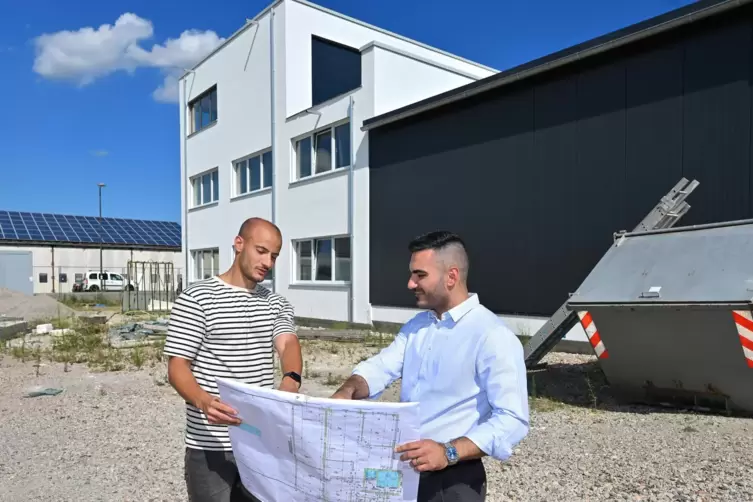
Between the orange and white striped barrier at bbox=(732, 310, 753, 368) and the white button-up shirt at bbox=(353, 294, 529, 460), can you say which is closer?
the white button-up shirt at bbox=(353, 294, 529, 460)

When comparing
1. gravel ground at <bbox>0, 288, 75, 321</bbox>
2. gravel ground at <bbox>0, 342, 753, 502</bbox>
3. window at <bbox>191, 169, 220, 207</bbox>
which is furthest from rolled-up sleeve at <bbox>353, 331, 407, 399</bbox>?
window at <bbox>191, 169, 220, 207</bbox>

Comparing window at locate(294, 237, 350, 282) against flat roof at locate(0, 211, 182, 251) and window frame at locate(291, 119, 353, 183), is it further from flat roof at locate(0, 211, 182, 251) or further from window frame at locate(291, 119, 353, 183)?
flat roof at locate(0, 211, 182, 251)

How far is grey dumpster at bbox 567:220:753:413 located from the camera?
5.11 m

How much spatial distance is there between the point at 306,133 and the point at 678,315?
12620 mm

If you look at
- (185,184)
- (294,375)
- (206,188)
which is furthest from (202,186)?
(294,375)

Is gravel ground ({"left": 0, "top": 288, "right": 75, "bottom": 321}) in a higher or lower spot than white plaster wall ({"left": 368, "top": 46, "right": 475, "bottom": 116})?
lower

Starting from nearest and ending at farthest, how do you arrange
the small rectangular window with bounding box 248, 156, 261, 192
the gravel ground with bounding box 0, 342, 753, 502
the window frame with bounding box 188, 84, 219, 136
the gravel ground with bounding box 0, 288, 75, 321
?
the gravel ground with bounding box 0, 342, 753, 502
the small rectangular window with bounding box 248, 156, 261, 192
the gravel ground with bounding box 0, 288, 75, 321
the window frame with bounding box 188, 84, 219, 136

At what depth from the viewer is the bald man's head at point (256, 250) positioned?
100 inches

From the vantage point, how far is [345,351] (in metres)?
11.3

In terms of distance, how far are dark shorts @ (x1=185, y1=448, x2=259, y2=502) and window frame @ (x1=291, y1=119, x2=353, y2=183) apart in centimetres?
1289

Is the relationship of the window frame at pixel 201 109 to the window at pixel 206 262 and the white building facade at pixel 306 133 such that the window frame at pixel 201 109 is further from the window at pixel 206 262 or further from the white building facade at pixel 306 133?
the window at pixel 206 262

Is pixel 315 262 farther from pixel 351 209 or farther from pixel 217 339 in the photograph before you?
pixel 217 339

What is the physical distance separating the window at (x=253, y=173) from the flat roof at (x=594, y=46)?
6.72 meters

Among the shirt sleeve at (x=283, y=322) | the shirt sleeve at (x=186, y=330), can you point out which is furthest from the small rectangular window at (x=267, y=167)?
the shirt sleeve at (x=186, y=330)
